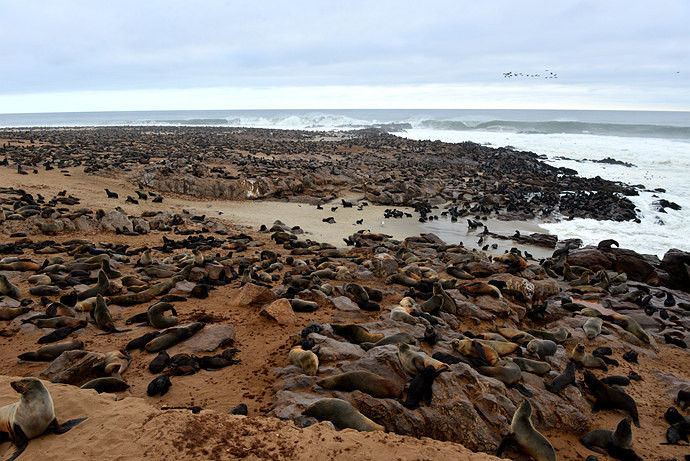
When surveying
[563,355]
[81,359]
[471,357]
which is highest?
[81,359]

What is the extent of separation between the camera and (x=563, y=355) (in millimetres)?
7180

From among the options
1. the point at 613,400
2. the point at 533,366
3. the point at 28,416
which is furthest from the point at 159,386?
the point at 613,400

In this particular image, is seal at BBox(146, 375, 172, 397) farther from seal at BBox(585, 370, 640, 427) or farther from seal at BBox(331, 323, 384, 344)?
seal at BBox(585, 370, 640, 427)

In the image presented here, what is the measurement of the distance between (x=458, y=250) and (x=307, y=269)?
19.6ft

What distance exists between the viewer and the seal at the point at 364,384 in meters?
4.89

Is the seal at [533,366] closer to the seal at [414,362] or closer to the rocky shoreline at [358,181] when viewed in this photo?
the seal at [414,362]

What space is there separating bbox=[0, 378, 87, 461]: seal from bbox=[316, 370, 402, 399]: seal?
116 inches

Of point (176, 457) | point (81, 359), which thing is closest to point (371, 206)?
point (81, 359)

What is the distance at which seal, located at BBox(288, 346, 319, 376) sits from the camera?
213 inches

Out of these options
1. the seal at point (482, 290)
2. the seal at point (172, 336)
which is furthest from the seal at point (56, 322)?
the seal at point (482, 290)

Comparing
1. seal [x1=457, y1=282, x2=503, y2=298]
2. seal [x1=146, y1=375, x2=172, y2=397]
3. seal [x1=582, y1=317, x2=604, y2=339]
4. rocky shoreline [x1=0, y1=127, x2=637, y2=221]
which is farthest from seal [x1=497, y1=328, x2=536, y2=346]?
rocky shoreline [x1=0, y1=127, x2=637, y2=221]

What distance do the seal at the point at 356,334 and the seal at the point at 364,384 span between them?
4.69 ft

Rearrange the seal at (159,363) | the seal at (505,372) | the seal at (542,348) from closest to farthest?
the seal at (159,363)
the seal at (505,372)
the seal at (542,348)

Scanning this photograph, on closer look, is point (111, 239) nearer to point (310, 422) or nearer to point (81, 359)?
point (81, 359)
